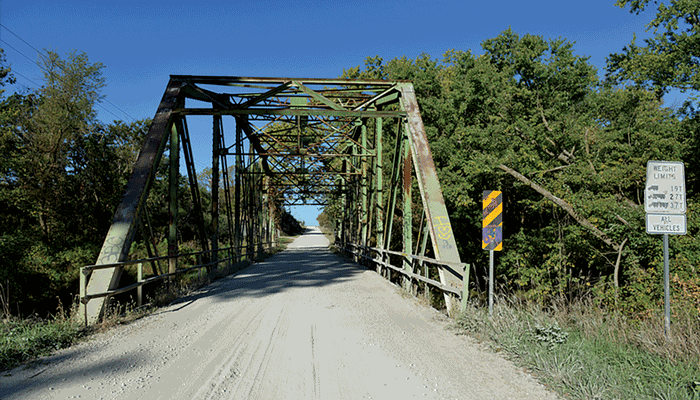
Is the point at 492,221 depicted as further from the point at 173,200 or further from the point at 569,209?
the point at 569,209

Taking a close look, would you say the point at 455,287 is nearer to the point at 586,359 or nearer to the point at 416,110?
the point at 586,359

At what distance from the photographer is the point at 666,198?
5.24 metres

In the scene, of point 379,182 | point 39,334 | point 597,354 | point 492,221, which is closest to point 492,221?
point 492,221

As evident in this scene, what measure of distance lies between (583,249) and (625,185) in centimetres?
287

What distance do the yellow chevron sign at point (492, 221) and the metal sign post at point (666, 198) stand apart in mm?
1896

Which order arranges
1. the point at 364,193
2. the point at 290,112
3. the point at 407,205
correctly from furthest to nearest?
the point at 364,193 → the point at 407,205 → the point at 290,112

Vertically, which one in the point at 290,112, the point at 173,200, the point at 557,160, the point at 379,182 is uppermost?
the point at 290,112

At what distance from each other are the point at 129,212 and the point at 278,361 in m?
4.75

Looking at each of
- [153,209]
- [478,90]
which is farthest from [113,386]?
[153,209]

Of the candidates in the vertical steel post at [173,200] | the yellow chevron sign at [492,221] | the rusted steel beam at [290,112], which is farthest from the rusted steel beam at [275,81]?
the yellow chevron sign at [492,221]

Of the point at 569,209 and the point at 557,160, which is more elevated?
the point at 557,160

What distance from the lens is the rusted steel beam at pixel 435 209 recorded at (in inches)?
303

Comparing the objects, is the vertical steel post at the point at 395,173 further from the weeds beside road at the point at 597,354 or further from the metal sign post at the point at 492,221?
the weeds beside road at the point at 597,354

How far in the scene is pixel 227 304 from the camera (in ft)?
28.5
